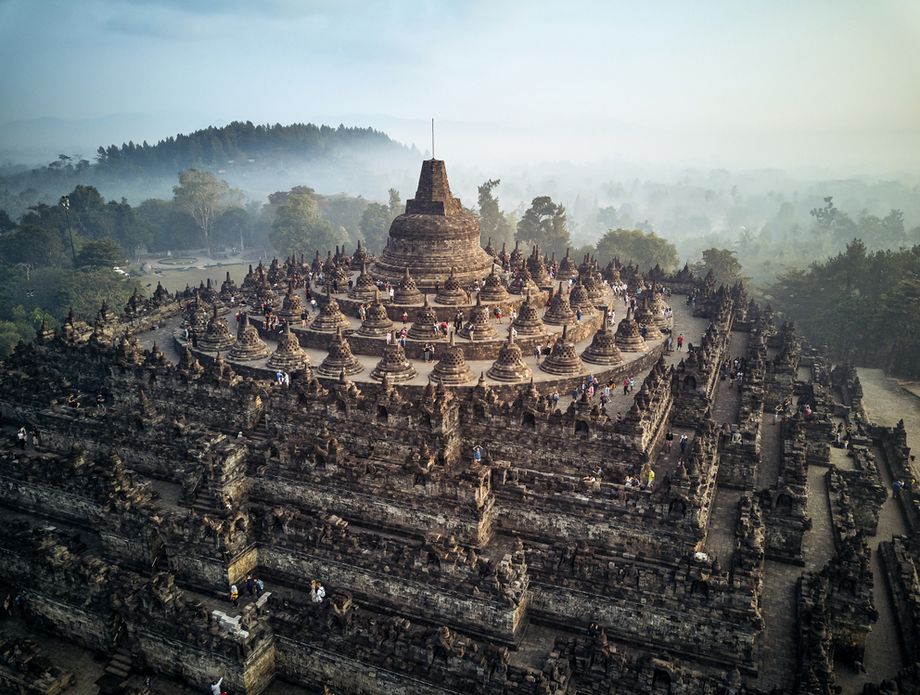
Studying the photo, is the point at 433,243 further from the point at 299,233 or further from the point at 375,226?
the point at 375,226

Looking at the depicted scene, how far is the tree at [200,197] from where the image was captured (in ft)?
300

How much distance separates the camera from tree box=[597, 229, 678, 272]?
69.0 m

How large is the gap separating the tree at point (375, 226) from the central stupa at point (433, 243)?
5700cm

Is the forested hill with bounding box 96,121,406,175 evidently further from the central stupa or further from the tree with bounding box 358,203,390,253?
the central stupa

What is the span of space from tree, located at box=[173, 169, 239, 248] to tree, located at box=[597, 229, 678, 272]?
55683 mm

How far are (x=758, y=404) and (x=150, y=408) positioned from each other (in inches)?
915

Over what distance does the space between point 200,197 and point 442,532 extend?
85.0 m

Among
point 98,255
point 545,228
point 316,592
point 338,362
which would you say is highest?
point 545,228

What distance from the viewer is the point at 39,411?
2533 centimetres

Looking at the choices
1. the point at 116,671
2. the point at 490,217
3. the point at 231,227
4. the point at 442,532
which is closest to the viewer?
the point at 116,671

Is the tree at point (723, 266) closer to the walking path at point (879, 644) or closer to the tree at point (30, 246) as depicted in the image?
the walking path at point (879, 644)

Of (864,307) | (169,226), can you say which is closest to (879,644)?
(864,307)

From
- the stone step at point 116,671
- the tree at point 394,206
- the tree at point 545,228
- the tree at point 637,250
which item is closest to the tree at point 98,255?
the tree at point 545,228

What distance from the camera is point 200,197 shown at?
9119 centimetres
